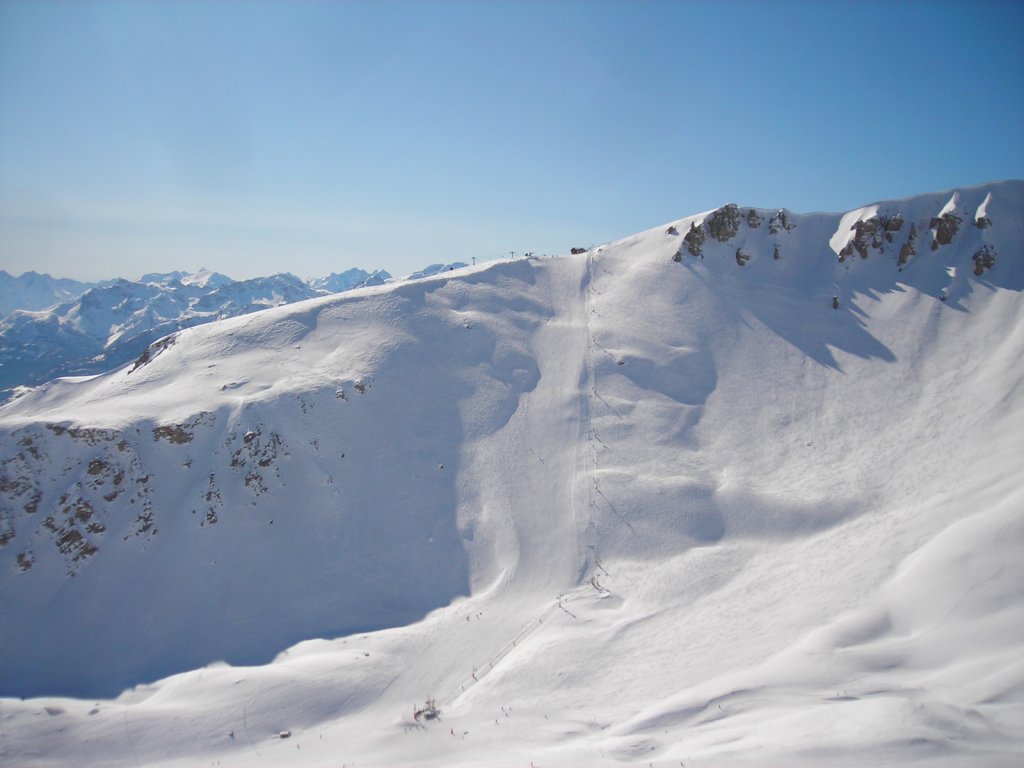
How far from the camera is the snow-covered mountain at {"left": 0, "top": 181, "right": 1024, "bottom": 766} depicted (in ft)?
68.6

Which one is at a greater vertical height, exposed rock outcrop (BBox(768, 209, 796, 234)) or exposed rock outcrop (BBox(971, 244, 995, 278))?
exposed rock outcrop (BBox(768, 209, 796, 234))

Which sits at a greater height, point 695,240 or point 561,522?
point 695,240

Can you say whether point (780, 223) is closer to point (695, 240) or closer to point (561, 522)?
point (695, 240)

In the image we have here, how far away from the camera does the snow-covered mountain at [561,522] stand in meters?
20.9

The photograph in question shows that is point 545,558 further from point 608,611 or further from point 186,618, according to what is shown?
point 186,618

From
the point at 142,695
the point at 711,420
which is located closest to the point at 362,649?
the point at 142,695

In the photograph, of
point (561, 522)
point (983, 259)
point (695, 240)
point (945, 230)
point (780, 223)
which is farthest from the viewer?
point (780, 223)

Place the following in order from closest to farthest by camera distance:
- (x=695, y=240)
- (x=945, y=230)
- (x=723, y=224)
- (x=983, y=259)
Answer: (x=983, y=259) → (x=945, y=230) → (x=695, y=240) → (x=723, y=224)

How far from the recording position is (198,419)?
40.1m

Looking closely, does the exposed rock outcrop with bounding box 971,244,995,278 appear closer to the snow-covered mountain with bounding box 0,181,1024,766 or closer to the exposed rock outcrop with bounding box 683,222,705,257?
the snow-covered mountain with bounding box 0,181,1024,766

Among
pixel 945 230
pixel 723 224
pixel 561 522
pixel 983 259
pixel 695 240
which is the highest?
pixel 723 224

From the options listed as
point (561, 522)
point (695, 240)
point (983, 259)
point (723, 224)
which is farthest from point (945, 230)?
point (561, 522)

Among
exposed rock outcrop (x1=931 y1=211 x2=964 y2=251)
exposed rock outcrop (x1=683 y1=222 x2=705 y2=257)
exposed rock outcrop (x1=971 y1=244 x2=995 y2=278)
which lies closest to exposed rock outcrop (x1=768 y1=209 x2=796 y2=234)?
exposed rock outcrop (x1=683 y1=222 x2=705 y2=257)

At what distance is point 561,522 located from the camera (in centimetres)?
3659
